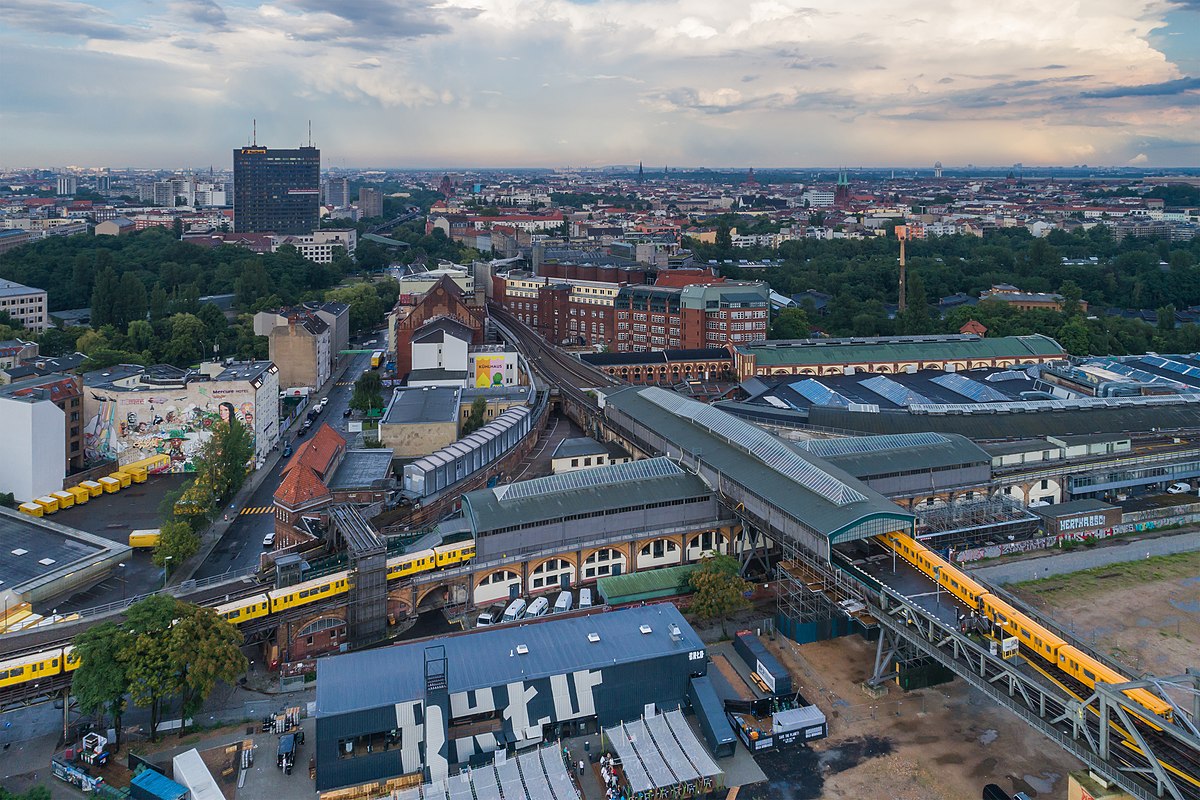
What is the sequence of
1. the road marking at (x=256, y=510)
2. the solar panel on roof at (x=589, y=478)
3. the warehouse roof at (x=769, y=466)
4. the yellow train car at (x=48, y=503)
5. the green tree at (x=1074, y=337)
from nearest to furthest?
1. the warehouse roof at (x=769, y=466)
2. the solar panel on roof at (x=589, y=478)
3. the yellow train car at (x=48, y=503)
4. the road marking at (x=256, y=510)
5. the green tree at (x=1074, y=337)

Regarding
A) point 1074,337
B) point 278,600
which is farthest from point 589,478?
point 1074,337

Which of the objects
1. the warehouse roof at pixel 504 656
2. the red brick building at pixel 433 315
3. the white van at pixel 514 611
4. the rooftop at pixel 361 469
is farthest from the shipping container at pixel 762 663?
the red brick building at pixel 433 315

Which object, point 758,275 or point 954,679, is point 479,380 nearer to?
point 954,679

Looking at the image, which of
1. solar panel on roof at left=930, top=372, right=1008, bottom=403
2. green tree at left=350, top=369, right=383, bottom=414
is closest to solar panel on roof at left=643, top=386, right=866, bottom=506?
green tree at left=350, top=369, right=383, bottom=414

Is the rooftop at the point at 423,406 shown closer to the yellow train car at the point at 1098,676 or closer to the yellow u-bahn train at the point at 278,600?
the yellow u-bahn train at the point at 278,600

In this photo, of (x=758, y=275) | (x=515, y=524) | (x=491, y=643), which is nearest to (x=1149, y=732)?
(x=491, y=643)

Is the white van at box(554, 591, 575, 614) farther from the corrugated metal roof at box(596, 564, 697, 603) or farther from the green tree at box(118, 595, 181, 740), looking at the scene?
the green tree at box(118, 595, 181, 740)
